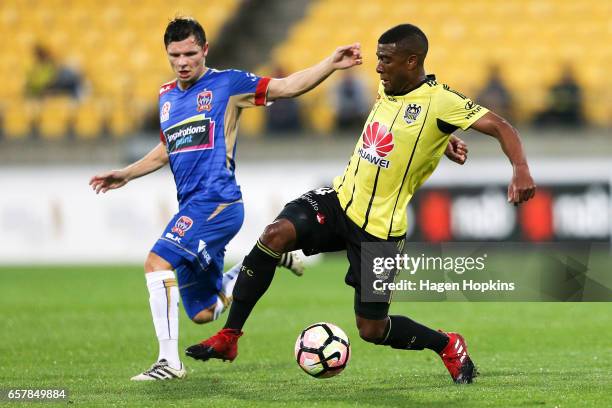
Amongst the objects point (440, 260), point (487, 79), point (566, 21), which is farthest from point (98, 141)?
point (440, 260)

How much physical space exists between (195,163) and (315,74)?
1.11 metres

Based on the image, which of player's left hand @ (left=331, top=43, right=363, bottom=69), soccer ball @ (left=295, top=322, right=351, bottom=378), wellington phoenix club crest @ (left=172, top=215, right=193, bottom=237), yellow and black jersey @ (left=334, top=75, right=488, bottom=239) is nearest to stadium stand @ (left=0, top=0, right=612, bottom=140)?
wellington phoenix club crest @ (left=172, top=215, right=193, bottom=237)

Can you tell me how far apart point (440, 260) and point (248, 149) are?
11.5 metres

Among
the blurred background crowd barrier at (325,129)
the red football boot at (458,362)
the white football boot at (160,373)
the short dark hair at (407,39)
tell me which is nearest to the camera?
the short dark hair at (407,39)

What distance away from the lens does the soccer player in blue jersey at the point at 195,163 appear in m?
7.65

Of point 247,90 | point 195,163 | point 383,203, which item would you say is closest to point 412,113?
point 383,203

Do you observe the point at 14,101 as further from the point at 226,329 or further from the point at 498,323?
the point at 226,329

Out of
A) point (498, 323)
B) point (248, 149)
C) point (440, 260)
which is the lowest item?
point (498, 323)

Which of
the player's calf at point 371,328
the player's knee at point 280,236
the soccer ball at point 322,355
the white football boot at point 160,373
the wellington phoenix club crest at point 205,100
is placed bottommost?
the white football boot at point 160,373

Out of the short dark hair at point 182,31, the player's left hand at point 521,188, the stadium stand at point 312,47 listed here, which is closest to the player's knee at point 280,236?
the player's left hand at point 521,188

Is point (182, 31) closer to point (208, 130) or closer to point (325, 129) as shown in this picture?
point (208, 130)

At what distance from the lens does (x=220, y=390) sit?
704 cm

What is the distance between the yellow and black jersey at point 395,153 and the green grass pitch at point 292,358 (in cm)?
108

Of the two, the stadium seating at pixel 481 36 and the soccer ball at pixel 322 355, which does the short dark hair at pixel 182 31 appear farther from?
the stadium seating at pixel 481 36
